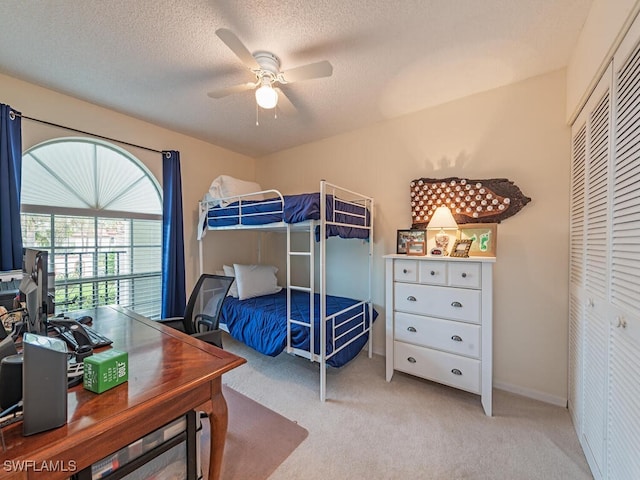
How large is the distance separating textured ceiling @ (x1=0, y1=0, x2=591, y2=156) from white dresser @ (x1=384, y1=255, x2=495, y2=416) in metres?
1.49

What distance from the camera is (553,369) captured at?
2.13 meters

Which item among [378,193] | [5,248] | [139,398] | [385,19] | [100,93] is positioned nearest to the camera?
[139,398]

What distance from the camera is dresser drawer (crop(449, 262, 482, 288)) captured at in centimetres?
203

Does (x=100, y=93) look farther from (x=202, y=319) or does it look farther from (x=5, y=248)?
(x=202, y=319)

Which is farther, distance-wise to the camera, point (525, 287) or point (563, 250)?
point (525, 287)

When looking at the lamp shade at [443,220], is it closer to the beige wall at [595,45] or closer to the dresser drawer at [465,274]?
the dresser drawer at [465,274]

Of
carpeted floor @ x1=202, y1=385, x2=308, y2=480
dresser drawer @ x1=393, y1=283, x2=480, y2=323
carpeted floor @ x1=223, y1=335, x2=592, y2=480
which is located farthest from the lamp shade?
carpeted floor @ x1=202, y1=385, x2=308, y2=480

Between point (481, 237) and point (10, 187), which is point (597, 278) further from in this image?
point (10, 187)

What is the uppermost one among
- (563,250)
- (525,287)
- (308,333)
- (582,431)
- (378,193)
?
(378,193)

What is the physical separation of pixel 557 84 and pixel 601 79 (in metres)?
0.78

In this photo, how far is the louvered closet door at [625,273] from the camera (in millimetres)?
1102

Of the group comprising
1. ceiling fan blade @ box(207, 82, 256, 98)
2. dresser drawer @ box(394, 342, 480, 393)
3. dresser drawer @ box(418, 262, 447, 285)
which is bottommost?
dresser drawer @ box(394, 342, 480, 393)

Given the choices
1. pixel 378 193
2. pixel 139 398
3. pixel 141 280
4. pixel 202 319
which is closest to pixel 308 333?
pixel 202 319

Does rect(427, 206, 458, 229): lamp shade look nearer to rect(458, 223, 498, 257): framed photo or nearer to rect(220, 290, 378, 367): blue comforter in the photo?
rect(458, 223, 498, 257): framed photo
